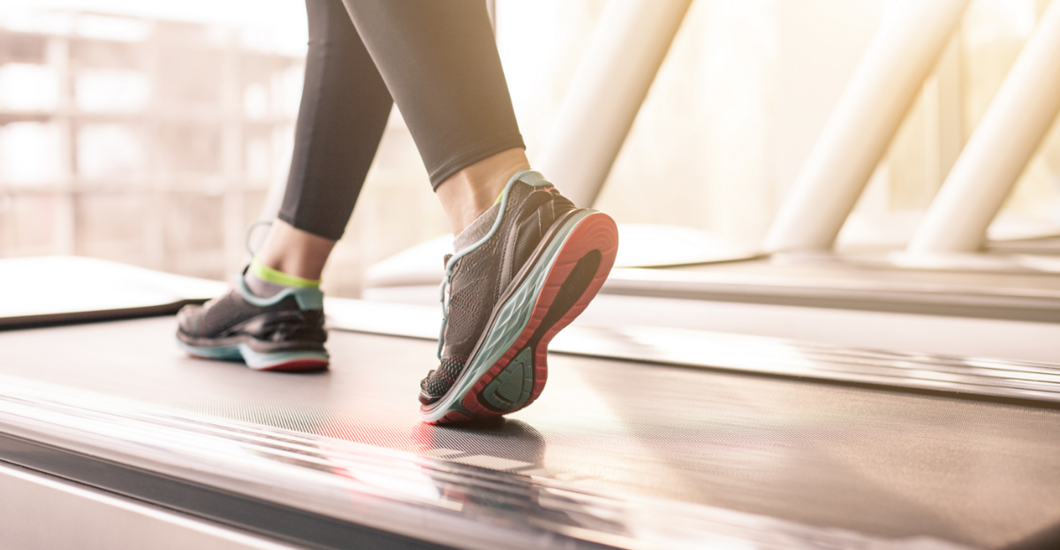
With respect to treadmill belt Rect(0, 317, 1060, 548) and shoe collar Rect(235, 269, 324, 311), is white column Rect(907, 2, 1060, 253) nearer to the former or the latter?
treadmill belt Rect(0, 317, 1060, 548)

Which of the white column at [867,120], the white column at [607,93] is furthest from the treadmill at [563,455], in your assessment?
the white column at [867,120]

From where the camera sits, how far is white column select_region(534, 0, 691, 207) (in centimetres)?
213

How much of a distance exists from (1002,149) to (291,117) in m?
4.48

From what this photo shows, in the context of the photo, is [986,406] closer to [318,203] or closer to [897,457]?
[897,457]

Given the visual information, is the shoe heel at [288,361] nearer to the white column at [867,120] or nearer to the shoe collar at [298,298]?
the shoe collar at [298,298]

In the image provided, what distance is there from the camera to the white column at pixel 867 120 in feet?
8.50

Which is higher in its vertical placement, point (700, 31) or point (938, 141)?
point (700, 31)

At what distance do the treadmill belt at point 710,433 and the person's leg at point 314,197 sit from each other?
2.5 inches

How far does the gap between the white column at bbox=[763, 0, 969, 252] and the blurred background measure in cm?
200

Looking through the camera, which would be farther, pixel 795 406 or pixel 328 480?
pixel 795 406

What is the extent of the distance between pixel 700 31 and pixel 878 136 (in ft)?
12.8

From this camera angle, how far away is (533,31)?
5762 mm

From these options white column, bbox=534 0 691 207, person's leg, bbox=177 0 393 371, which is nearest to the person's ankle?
person's leg, bbox=177 0 393 371

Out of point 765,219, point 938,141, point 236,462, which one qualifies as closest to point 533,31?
point 765,219
